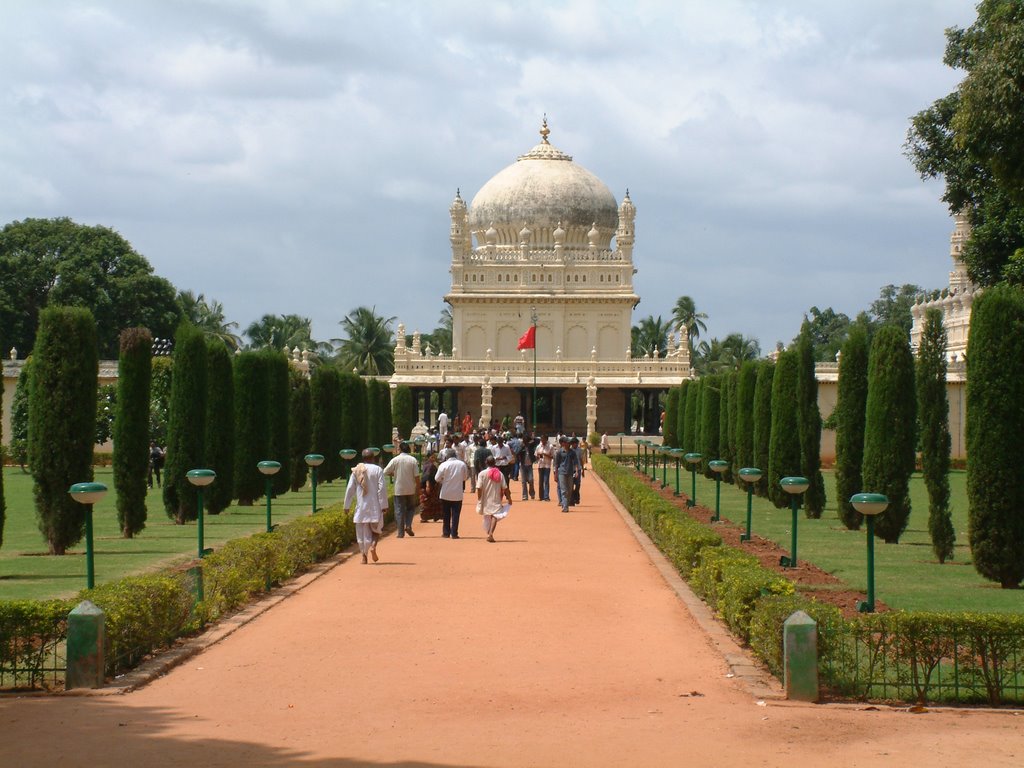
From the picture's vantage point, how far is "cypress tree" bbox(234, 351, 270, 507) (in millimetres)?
26734

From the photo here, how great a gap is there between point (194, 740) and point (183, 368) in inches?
613

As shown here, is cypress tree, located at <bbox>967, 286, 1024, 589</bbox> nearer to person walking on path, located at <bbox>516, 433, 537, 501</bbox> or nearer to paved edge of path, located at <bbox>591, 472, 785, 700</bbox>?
paved edge of path, located at <bbox>591, 472, 785, 700</bbox>

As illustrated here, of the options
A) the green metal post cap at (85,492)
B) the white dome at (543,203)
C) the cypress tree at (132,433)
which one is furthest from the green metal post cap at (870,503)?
the white dome at (543,203)

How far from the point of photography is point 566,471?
26016mm

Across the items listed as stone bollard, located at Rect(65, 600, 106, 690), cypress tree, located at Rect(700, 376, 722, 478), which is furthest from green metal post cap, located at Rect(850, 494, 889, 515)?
cypress tree, located at Rect(700, 376, 722, 478)

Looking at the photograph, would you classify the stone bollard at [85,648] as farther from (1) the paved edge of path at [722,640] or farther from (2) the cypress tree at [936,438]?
(2) the cypress tree at [936,438]

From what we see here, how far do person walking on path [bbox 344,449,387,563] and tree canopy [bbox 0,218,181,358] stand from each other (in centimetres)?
4827

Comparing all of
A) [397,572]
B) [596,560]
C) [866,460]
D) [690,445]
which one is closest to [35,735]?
[397,572]

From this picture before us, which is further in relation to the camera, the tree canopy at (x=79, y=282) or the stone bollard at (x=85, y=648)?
the tree canopy at (x=79, y=282)

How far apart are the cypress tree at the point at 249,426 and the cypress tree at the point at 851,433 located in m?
10.6

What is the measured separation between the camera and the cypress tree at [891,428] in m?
19.4

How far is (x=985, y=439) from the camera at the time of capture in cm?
1480

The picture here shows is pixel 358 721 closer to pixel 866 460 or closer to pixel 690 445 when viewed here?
pixel 866 460

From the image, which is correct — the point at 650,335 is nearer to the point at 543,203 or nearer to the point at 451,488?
the point at 543,203
